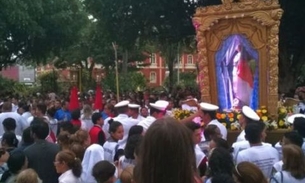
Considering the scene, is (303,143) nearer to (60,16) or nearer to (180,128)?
(180,128)

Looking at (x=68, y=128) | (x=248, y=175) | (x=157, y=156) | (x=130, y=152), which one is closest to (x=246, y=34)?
(x=68, y=128)

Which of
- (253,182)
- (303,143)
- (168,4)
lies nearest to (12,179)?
(253,182)

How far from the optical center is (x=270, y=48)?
15531 millimetres

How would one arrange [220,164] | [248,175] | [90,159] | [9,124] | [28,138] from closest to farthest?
[248,175] < [220,164] < [90,159] < [28,138] < [9,124]

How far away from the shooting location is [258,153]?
6.86 m

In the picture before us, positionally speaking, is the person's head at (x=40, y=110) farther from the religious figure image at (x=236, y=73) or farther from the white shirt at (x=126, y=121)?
the religious figure image at (x=236, y=73)

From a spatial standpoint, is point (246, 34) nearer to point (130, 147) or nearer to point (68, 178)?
point (130, 147)

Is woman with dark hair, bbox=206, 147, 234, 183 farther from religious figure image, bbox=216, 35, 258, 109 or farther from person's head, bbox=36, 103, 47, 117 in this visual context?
religious figure image, bbox=216, 35, 258, 109

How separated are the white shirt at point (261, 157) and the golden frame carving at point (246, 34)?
8.40 m

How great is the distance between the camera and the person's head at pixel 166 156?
9.57ft

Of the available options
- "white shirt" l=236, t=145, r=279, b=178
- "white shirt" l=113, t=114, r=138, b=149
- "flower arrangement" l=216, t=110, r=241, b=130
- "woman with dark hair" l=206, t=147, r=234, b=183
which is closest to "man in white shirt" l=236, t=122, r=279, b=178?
"white shirt" l=236, t=145, r=279, b=178

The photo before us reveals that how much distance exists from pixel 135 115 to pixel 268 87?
579 centimetres

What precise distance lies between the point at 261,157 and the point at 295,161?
4.02 ft

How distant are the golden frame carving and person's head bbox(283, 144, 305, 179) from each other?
9.65 m
